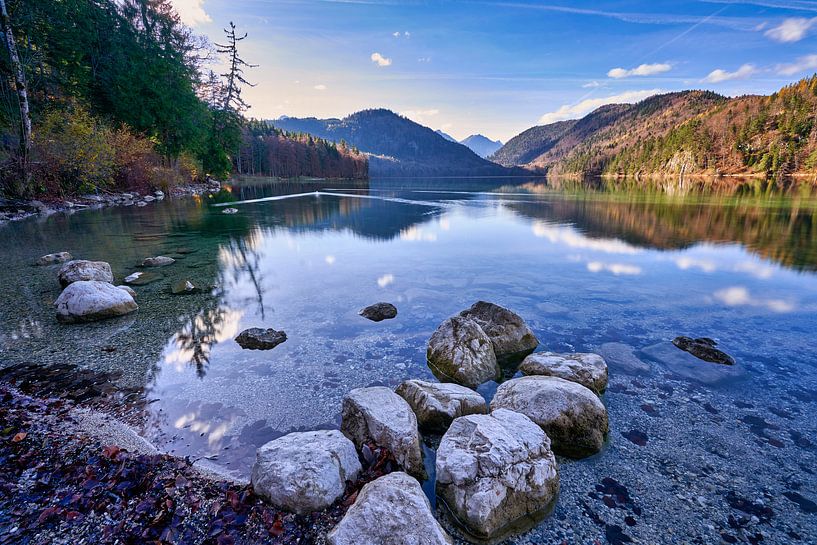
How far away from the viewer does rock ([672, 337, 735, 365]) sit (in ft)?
27.8

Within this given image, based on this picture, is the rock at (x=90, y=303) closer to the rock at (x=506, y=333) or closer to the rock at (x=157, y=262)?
the rock at (x=157, y=262)

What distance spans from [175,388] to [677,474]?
8.69m

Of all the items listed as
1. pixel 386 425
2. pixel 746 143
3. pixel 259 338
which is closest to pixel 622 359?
pixel 386 425

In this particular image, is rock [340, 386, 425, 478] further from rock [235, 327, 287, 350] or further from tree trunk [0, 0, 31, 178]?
tree trunk [0, 0, 31, 178]

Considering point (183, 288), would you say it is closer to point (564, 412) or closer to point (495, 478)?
point (495, 478)

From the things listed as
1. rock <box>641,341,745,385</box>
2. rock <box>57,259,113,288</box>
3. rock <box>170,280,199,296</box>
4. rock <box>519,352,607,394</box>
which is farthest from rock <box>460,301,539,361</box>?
rock <box>57,259,113,288</box>

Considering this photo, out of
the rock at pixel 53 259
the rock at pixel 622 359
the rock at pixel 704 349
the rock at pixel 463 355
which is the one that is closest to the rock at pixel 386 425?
the rock at pixel 463 355

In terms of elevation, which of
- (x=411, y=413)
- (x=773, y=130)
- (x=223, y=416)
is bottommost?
(x=223, y=416)

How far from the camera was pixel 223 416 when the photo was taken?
6.38m

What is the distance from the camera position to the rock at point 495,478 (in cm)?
423

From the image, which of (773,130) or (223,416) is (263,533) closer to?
(223,416)

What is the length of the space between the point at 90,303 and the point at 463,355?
10.1 meters

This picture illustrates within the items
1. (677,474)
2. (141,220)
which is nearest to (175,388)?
(677,474)

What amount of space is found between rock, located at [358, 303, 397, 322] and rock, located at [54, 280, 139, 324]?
6.84 metres
